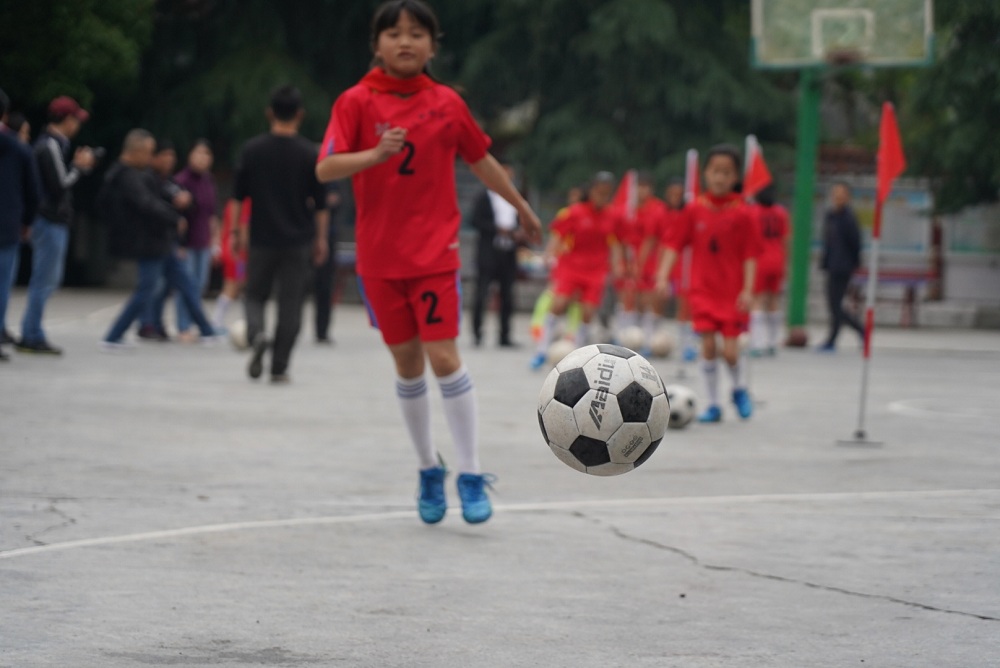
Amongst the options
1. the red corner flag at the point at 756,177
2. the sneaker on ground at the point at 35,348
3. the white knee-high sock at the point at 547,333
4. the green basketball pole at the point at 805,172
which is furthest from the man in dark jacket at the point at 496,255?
the green basketball pole at the point at 805,172

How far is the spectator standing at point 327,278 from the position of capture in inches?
667

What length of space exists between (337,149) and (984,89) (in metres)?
22.3

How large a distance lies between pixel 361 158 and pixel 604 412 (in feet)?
5.15

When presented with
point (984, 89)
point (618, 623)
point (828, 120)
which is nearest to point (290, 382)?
point (618, 623)

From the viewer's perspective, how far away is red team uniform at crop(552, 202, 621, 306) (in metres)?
16.8

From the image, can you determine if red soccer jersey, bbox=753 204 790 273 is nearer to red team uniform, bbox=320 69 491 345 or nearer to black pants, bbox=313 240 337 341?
black pants, bbox=313 240 337 341

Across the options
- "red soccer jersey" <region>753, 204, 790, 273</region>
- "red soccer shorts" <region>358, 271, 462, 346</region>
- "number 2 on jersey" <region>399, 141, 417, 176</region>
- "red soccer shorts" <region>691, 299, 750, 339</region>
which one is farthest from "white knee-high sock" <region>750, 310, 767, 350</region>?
"number 2 on jersey" <region>399, 141, 417, 176</region>

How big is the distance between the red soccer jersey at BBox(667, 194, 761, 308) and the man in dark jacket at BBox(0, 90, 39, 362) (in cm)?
512

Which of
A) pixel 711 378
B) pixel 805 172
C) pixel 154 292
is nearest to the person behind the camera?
pixel 711 378

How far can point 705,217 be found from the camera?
11.0 meters

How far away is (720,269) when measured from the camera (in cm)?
1094

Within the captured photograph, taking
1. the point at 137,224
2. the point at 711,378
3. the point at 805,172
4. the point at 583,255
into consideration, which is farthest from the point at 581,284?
the point at 805,172

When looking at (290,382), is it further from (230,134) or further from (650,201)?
(230,134)

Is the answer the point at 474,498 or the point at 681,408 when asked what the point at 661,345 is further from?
the point at 474,498
